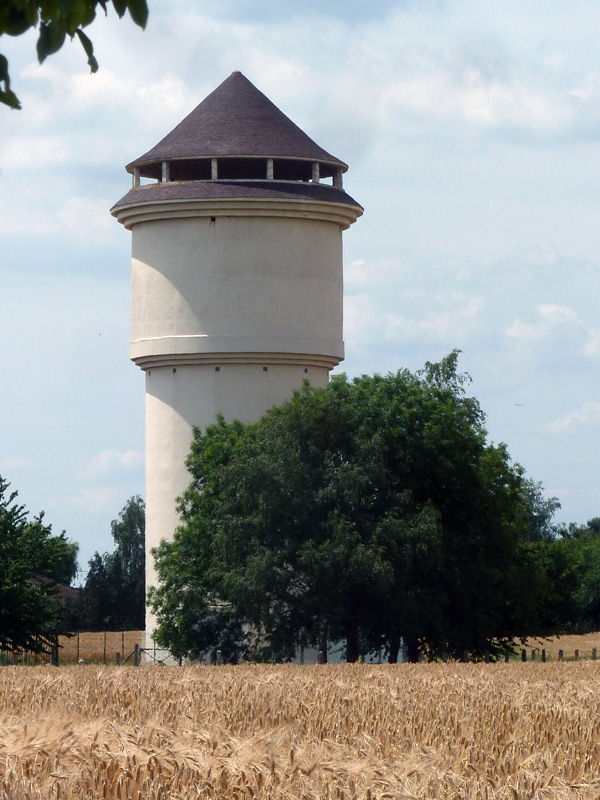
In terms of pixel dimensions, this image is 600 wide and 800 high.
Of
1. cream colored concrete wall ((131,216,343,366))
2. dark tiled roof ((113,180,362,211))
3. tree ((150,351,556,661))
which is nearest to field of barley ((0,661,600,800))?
tree ((150,351,556,661))

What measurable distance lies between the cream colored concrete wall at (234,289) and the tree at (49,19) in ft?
143

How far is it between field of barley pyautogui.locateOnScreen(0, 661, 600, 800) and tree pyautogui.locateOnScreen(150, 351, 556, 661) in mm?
16809

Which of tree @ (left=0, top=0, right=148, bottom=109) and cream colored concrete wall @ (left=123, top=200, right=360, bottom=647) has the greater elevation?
cream colored concrete wall @ (left=123, top=200, right=360, bottom=647)

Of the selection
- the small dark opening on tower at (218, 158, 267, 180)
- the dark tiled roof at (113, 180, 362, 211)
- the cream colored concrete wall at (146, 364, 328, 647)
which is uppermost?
the small dark opening on tower at (218, 158, 267, 180)

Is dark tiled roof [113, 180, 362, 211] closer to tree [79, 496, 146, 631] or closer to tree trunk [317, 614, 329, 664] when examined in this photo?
tree trunk [317, 614, 329, 664]

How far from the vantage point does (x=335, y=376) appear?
46.0 meters

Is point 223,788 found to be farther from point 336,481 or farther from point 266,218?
point 266,218

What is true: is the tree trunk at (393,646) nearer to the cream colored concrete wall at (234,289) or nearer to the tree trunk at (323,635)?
the tree trunk at (323,635)

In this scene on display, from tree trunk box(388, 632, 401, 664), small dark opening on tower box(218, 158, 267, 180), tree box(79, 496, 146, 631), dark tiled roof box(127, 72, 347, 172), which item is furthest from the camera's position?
tree box(79, 496, 146, 631)

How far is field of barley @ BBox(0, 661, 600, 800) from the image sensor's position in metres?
9.54

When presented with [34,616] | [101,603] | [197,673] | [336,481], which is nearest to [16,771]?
[197,673]

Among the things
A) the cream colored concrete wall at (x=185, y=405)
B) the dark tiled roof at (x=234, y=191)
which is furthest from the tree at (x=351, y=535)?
the dark tiled roof at (x=234, y=191)

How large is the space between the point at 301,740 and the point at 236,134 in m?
40.3

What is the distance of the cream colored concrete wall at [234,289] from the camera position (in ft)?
167
